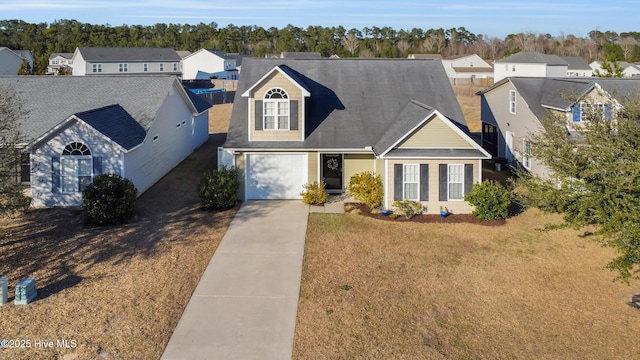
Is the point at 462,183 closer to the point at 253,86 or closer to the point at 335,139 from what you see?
the point at 335,139

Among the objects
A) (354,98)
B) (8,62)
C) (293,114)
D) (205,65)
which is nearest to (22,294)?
(293,114)

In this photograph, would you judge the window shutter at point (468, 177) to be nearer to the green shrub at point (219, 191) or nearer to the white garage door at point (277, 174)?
the white garage door at point (277, 174)

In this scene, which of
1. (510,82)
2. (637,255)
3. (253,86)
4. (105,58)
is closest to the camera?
(637,255)

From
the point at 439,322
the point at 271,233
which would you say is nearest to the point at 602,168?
the point at 439,322

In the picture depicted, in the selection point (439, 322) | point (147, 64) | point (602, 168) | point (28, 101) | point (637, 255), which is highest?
point (147, 64)

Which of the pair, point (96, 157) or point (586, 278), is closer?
point (586, 278)

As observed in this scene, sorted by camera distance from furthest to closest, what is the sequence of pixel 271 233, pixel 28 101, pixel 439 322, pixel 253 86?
pixel 28 101 < pixel 253 86 < pixel 271 233 < pixel 439 322

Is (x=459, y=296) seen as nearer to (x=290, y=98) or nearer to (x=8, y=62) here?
(x=290, y=98)

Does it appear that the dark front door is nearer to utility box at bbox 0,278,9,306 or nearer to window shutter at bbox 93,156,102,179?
window shutter at bbox 93,156,102,179
